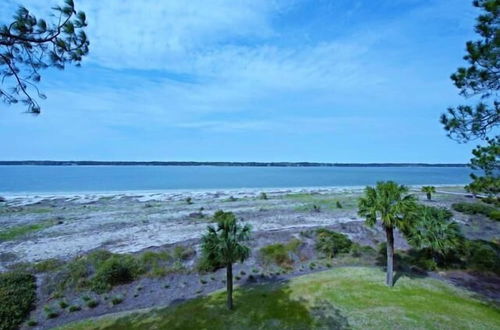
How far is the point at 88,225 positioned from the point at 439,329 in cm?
3378

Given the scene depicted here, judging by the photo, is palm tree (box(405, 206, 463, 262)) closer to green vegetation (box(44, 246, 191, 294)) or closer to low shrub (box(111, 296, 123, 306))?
green vegetation (box(44, 246, 191, 294))

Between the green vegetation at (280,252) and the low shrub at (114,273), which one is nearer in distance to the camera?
the low shrub at (114,273)

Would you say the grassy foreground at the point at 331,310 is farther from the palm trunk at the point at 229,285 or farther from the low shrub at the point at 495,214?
the low shrub at the point at 495,214

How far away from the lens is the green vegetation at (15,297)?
14.7 metres

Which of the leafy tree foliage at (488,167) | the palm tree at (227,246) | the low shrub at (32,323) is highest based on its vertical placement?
the leafy tree foliage at (488,167)

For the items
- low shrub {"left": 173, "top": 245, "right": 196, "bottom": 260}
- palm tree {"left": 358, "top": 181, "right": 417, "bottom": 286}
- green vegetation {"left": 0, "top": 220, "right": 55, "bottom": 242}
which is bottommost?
low shrub {"left": 173, "top": 245, "right": 196, "bottom": 260}

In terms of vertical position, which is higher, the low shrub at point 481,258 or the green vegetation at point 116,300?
the low shrub at point 481,258

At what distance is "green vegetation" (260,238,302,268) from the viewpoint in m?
21.0

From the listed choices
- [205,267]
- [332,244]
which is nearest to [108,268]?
[205,267]

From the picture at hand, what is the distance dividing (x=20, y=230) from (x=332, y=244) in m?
31.7

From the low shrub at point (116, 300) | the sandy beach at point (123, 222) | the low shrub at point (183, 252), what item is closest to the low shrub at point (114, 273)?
the low shrub at point (116, 300)

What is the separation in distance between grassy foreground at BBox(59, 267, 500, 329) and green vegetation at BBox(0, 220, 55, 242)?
20.3 meters

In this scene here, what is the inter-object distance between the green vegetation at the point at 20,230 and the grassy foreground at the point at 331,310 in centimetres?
2028

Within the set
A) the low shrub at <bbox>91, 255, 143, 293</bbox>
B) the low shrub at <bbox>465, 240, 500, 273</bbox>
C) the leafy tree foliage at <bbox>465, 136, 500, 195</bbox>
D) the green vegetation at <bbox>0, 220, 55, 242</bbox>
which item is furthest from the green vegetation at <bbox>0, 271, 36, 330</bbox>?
the low shrub at <bbox>465, 240, 500, 273</bbox>
